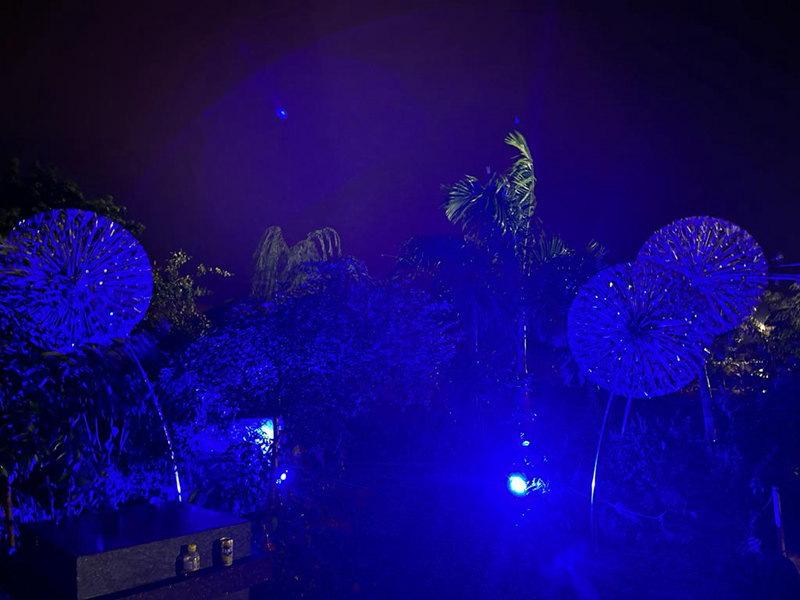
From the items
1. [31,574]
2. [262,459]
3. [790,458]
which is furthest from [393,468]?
[31,574]

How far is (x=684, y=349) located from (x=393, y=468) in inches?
220

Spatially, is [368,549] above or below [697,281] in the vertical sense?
below

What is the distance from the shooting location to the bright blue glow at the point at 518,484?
10.9 meters

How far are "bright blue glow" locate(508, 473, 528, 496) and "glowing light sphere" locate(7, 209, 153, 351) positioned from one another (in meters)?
6.40

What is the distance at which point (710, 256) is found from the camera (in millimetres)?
10281

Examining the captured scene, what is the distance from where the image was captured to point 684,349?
10086mm

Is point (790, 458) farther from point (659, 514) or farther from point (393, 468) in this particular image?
point (393, 468)

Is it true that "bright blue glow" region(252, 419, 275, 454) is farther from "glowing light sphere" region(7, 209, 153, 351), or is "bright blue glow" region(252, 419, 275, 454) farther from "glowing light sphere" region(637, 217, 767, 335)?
"glowing light sphere" region(637, 217, 767, 335)

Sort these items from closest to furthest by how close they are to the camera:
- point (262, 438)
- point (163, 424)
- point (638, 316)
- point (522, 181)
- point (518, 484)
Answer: point (163, 424)
point (262, 438)
point (638, 316)
point (518, 484)
point (522, 181)

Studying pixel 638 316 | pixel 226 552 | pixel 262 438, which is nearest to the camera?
pixel 226 552

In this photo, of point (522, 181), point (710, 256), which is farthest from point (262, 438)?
point (522, 181)

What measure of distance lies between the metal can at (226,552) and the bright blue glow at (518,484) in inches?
276

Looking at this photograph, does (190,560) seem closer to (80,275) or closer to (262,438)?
(262,438)

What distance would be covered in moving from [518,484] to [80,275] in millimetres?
7337
